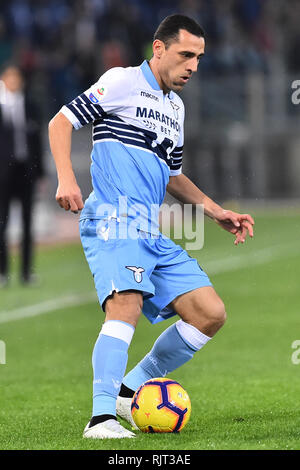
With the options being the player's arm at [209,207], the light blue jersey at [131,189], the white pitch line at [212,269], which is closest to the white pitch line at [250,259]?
the white pitch line at [212,269]

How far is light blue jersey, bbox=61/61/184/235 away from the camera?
493 cm

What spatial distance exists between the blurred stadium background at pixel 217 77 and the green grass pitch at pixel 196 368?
31.7ft

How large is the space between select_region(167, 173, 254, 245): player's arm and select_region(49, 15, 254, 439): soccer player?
23 cm

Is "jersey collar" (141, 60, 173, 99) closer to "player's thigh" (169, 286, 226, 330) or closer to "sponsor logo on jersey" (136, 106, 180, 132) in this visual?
"sponsor logo on jersey" (136, 106, 180, 132)

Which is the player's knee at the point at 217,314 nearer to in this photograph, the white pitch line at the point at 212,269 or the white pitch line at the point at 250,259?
the white pitch line at the point at 212,269

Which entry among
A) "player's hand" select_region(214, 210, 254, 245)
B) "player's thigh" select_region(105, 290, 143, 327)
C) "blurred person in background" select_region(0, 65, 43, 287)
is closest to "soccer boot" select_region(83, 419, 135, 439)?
"player's thigh" select_region(105, 290, 143, 327)

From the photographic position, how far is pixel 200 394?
6.12m

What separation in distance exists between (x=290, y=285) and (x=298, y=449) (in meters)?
7.04

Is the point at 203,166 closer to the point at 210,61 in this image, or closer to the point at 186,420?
the point at 210,61

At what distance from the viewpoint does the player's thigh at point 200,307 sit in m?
5.05

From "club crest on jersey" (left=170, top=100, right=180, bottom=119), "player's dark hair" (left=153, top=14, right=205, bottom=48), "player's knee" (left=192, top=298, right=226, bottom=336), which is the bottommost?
"player's knee" (left=192, top=298, right=226, bottom=336)

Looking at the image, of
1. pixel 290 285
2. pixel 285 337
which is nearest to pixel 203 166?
pixel 290 285

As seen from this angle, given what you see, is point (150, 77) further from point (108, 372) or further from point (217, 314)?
point (108, 372)

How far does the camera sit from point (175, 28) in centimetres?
497
